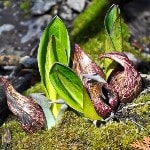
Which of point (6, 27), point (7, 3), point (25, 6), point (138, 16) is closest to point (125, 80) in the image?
point (138, 16)

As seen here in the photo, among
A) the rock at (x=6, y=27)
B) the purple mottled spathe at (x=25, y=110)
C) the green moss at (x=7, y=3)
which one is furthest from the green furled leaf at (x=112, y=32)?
the green moss at (x=7, y=3)

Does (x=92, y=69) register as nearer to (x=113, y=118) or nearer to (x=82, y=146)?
(x=113, y=118)

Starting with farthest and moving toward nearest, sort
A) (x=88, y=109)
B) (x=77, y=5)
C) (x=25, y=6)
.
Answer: (x=25, y=6), (x=77, y=5), (x=88, y=109)

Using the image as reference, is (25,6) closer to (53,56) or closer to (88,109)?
(53,56)

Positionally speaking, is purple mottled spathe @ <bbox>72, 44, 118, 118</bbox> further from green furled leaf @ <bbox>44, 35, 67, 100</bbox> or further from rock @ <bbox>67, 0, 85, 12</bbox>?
rock @ <bbox>67, 0, 85, 12</bbox>

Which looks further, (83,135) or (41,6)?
(41,6)

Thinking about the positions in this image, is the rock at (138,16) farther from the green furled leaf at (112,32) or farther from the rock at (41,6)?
the green furled leaf at (112,32)
